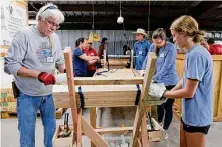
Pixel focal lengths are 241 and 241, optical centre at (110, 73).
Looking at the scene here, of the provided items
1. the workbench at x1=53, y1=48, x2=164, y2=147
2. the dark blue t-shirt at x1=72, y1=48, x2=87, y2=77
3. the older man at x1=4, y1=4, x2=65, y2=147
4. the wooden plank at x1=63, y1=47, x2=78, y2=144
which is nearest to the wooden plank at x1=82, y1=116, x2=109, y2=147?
the workbench at x1=53, y1=48, x2=164, y2=147

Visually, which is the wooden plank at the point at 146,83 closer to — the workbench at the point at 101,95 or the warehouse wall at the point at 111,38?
the workbench at the point at 101,95

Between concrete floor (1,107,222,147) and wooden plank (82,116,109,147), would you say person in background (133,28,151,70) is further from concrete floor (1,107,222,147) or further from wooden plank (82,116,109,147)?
wooden plank (82,116,109,147)

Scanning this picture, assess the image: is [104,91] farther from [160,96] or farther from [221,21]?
[221,21]

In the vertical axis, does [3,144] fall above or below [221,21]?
below

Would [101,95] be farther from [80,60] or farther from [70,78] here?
[80,60]

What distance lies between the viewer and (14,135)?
10.9 ft

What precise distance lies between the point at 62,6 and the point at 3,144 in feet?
17.8

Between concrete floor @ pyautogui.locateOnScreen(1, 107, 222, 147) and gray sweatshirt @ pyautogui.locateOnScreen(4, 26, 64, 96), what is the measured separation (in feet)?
4.22

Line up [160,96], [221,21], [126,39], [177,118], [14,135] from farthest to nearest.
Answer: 1. [126,39]
2. [221,21]
3. [177,118]
4. [14,135]
5. [160,96]

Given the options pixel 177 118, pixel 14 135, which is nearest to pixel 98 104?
pixel 14 135

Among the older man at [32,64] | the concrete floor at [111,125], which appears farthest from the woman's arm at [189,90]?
the concrete floor at [111,125]

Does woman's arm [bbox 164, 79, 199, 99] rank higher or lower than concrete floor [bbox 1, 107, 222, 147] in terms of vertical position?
higher

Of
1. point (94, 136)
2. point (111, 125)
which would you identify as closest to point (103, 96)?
point (94, 136)

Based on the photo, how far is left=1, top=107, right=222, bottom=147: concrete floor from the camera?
119 inches
